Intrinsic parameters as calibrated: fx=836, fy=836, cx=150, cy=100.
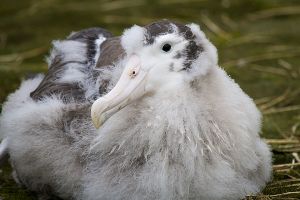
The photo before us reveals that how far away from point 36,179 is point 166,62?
39.8 inches

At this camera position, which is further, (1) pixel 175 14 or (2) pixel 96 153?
(1) pixel 175 14

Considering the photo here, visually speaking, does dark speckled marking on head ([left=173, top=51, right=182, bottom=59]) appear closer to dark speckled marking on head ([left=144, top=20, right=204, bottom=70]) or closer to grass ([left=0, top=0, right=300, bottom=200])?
dark speckled marking on head ([left=144, top=20, right=204, bottom=70])

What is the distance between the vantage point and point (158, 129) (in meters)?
3.58

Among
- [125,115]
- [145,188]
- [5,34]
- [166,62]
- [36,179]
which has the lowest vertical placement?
[5,34]

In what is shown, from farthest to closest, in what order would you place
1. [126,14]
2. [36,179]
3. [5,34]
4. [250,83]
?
1. [126,14]
2. [5,34]
3. [250,83]
4. [36,179]

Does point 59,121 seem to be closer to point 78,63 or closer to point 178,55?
point 78,63

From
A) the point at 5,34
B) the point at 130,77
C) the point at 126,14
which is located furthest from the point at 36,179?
the point at 126,14

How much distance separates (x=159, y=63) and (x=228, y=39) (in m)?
3.83

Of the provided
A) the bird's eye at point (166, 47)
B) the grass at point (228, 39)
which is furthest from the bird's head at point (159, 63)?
the grass at point (228, 39)

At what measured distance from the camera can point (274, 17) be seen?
26.5ft

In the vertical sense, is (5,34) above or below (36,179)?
below

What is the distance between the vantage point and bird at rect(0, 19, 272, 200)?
3.58 meters

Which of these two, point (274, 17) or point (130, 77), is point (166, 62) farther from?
point (274, 17)

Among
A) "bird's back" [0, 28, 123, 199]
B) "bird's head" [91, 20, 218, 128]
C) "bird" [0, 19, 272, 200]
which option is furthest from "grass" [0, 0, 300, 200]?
"bird's head" [91, 20, 218, 128]
